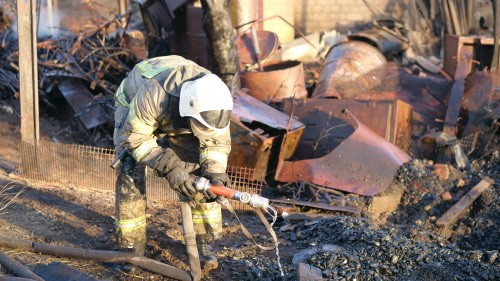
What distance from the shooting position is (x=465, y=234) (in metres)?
6.90

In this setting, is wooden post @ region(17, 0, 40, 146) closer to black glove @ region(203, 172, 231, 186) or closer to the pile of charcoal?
black glove @ region(203, 172, 231, 186)

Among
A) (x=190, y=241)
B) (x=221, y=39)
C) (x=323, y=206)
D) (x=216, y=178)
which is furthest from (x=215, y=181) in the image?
(x=221, y=39)

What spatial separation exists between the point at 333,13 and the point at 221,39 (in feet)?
21.5

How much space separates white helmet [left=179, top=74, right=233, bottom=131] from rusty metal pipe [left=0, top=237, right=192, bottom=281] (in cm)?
119

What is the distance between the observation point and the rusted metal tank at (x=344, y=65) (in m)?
9.73

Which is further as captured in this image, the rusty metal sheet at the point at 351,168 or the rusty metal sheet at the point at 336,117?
the rusty metal sheet at the point at 336,117

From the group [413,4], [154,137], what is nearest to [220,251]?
[154,137]

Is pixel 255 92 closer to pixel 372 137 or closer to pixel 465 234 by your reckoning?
pixel 372 137

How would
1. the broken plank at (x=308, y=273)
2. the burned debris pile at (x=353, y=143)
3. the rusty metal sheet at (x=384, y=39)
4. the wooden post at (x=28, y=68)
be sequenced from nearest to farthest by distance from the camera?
the broken plank at (x=308, y=273) < the burned debris pile at (x=353, y=143) < the wooden post at (x=28, y=68) < the rusty metal sheet at (x=384, y=39)

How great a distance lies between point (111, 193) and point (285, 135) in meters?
2.04

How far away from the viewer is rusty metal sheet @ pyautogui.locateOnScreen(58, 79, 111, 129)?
925 centimetres

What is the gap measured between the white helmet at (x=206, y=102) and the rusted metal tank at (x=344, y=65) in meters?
5.16

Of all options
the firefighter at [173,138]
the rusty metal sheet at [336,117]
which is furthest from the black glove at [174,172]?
the rusty metal sheet at [336,117]

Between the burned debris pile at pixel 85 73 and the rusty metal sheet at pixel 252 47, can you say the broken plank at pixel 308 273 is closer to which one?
the rusty metal sheet at pixel 252 47
